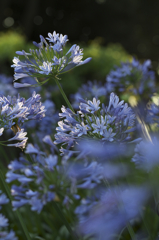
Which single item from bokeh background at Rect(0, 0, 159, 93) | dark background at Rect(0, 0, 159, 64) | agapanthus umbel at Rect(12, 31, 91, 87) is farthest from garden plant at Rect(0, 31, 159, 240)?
dark background at Rect(0, 0, 159, 64)

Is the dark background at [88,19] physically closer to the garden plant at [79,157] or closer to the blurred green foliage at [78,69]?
the blurred green foliage at [78,69]

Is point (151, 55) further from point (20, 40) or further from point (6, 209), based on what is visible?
point (6, 209)

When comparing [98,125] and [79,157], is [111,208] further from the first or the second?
[98,125]

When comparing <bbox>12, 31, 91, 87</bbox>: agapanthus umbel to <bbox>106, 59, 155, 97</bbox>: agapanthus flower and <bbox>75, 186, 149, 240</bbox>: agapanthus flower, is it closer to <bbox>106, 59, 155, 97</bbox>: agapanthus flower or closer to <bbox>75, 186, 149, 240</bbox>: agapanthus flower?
<bbox>75, 186, 149, 240</bbox>: agapanthus flower

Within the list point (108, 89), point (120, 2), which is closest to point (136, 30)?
point (120, 2)

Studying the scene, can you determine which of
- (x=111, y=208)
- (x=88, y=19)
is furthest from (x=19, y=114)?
(x=88, y=19)

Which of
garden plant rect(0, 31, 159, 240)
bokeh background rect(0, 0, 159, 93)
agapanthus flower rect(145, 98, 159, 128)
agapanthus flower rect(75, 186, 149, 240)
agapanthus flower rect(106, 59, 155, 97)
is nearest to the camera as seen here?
agapanthus flower rect(75, 186, 149, 240)
